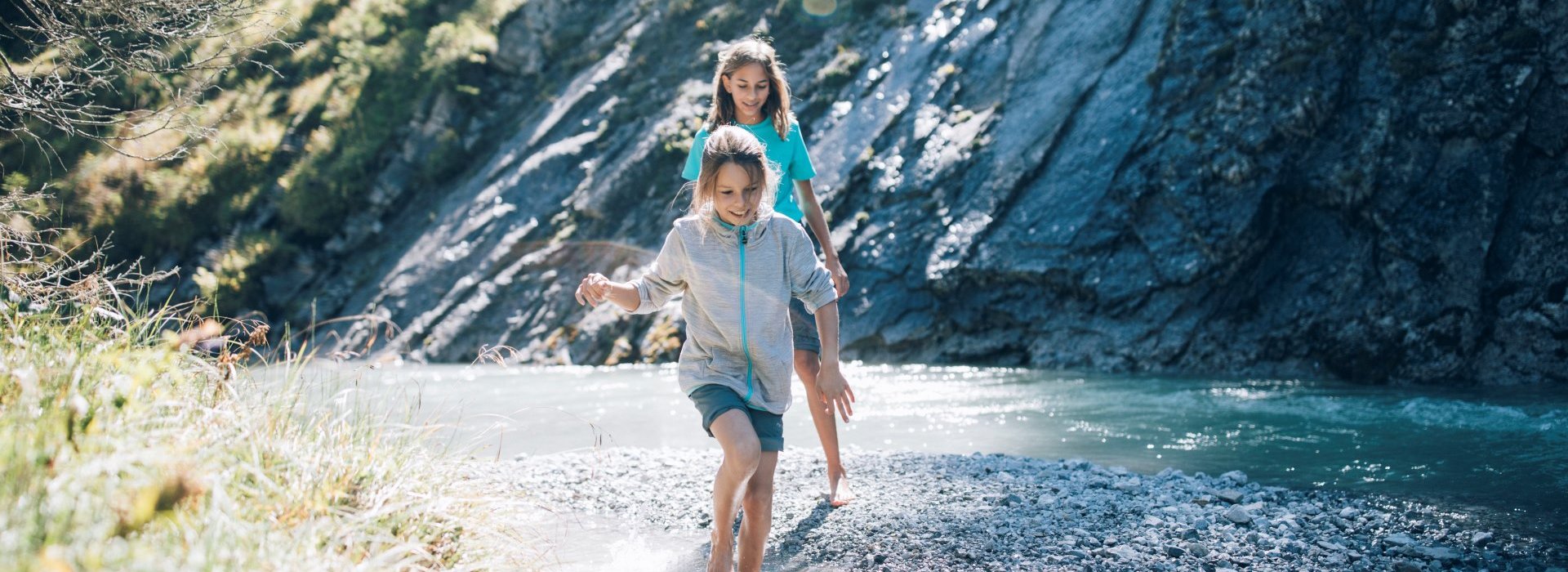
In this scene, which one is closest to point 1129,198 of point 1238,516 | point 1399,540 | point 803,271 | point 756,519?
point 1238,516

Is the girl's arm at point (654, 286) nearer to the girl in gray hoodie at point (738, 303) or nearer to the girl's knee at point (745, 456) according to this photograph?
the girl in gray hoodie at point (738, 303)

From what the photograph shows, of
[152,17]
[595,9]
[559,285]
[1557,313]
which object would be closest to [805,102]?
[559,285]

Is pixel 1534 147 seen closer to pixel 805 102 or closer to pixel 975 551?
A: pixel 975 551

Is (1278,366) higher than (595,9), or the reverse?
(595,9)

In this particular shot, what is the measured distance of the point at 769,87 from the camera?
4742 mm

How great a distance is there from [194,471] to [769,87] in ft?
10.1

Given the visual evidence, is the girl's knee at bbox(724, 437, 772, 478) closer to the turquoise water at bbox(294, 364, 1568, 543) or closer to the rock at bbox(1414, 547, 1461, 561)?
the turquoise water at bbox(294, 364, 1568, 543)

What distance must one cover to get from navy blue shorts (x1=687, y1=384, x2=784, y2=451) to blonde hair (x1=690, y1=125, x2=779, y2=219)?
0.64 meters

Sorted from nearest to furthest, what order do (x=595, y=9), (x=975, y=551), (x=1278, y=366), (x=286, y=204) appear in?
(x=975, y=551)
(x=1278, y=366)
(x=286, y=204)
(x=595, y=9)

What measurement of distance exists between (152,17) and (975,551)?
Answer: 4432 millimetres

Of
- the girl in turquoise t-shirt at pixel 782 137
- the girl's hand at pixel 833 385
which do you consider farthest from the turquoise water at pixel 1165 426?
the girl in turquoise t-shirt at pixel 782 137

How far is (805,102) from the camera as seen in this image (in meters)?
16.0

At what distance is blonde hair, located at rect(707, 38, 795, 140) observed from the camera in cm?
466

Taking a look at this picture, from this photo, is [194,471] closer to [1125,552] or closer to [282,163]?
[1125,552]
